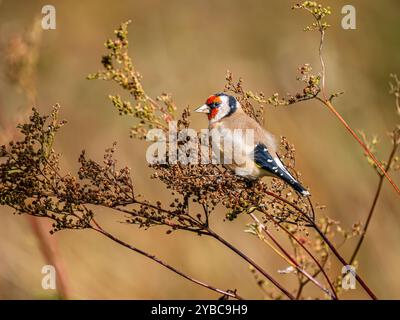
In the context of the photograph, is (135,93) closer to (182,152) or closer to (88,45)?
(182,152)

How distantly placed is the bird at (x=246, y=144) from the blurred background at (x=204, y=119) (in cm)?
100

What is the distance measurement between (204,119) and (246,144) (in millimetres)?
2011

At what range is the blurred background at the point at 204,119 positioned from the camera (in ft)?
13.4

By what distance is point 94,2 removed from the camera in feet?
19.9

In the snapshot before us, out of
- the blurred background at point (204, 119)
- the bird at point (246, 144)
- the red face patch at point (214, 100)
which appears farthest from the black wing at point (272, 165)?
the blurred background at point (204, 119)

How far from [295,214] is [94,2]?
14.4 ft

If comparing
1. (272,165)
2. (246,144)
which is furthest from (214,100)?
(272,165)

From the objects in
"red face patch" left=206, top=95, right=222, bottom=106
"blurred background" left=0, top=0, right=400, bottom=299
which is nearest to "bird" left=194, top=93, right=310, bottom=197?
"red face patch" left=206, top=95, right=222, bottom=106

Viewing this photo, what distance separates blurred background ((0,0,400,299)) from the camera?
161 inches

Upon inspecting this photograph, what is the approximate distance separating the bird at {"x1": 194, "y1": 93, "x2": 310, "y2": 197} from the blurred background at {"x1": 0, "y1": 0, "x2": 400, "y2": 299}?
998 mm

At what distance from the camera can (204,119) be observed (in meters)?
4.93

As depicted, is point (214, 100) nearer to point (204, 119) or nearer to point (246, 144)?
point (246, 144)

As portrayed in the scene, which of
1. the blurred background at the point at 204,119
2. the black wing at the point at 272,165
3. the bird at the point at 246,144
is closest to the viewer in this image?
the black wing at the point at 272,165

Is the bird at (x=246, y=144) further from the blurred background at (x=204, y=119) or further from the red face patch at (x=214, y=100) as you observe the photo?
the blurred background at (x=204, y=119)
